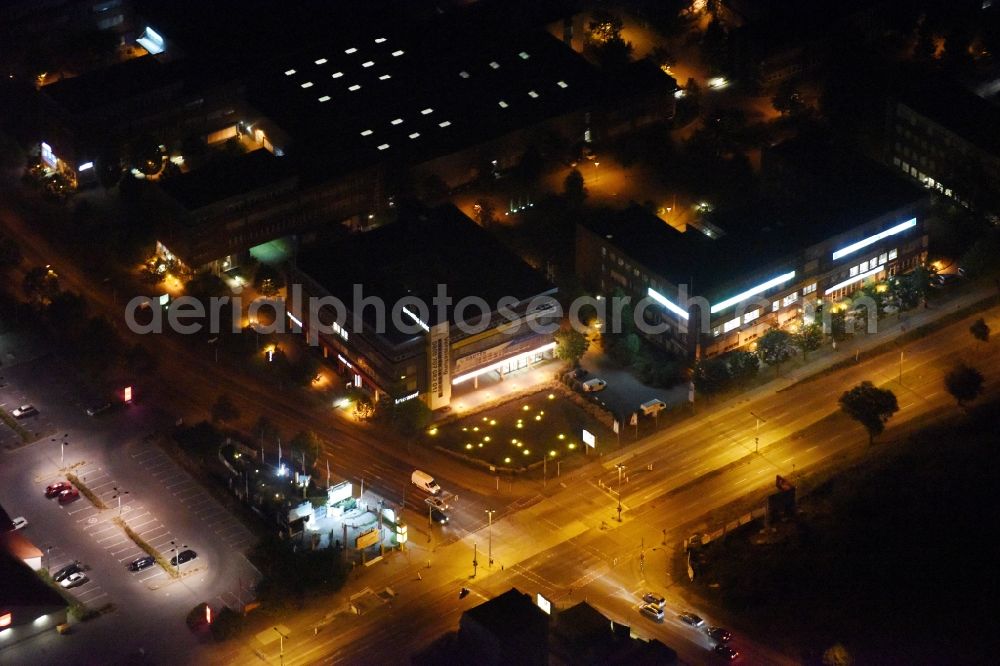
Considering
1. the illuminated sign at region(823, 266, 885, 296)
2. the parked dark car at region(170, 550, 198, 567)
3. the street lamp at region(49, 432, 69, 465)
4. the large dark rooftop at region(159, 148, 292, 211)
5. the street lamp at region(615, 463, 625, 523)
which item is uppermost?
the large dark rooftop at region(159, 148, 292, 211)

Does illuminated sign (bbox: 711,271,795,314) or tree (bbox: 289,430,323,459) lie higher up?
illuminated sign (bbox: 711,271,795,314)

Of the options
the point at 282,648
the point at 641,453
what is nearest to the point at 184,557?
the point at 282,648

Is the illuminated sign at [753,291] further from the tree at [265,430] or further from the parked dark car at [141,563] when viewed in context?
the parked dark car at [141,563]

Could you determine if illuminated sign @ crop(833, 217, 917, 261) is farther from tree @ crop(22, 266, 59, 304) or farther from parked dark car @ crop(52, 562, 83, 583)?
parked dark car @ crop(52, 562, 83, 583)

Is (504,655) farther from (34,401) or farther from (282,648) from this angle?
(34,401)

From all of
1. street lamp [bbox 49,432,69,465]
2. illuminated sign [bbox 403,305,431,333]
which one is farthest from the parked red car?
illuminated sign [bbox 403,305,431,333]

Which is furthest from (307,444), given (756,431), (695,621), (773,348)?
(773,348)

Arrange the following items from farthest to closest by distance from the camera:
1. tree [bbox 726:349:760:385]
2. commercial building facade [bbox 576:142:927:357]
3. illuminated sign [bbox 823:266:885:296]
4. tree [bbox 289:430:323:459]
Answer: illuminated sign [bbox 823:266:885:296], commercial building facade [bbox 576:142:927:357], tree [bbox 726:349:760:385], tree [bbox 289:430:323:459]
